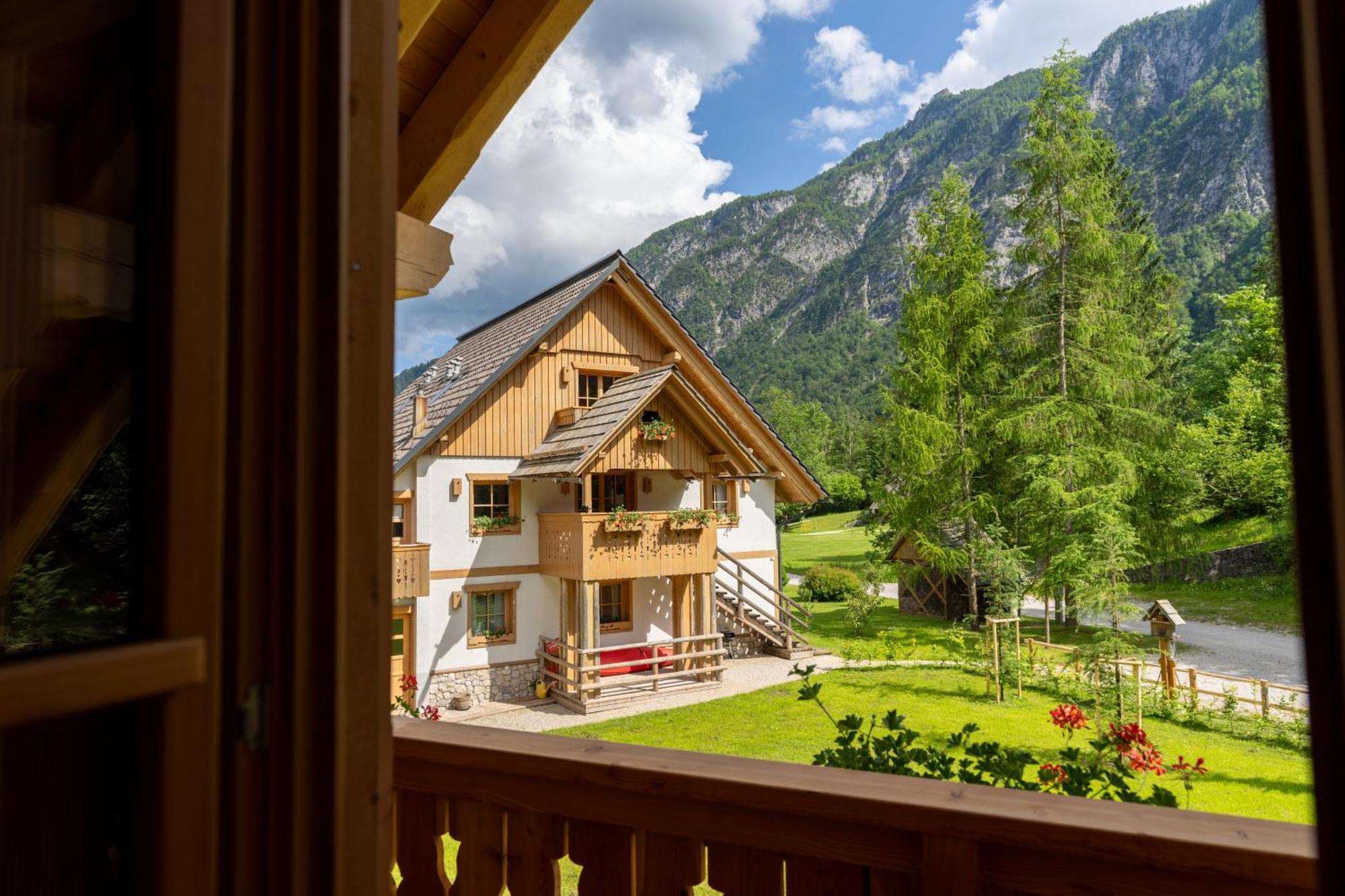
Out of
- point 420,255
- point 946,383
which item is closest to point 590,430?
point 946,383

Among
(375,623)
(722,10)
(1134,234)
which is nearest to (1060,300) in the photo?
(1134,234)

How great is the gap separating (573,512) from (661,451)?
1560mm

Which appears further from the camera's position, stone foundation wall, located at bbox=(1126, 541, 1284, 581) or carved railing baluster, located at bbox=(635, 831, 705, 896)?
stone foundation wall, located at bbox=(1126, 541, 1284, 581)

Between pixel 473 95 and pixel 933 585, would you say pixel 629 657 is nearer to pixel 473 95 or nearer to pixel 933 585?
pixel 933 585

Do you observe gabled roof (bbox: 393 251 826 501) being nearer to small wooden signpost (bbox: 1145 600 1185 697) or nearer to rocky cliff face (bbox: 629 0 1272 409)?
rocky cliff face (bbox: 629 0 1272 409)

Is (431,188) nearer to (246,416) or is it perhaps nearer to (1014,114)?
(246,416)

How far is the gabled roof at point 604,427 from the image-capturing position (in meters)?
9.54

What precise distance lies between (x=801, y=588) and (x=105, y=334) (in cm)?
1730

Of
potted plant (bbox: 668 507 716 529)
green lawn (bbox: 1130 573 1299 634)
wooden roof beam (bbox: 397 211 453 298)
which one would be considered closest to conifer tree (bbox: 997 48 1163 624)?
green lawn (bbox: 1130 573 1299 634)

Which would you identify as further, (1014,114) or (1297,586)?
(1014,114)

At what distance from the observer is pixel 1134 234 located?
13039 millimetres

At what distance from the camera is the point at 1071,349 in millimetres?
13164

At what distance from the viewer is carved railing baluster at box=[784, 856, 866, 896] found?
1.01 meters

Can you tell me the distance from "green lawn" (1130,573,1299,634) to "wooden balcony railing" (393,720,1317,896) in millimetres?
13881
